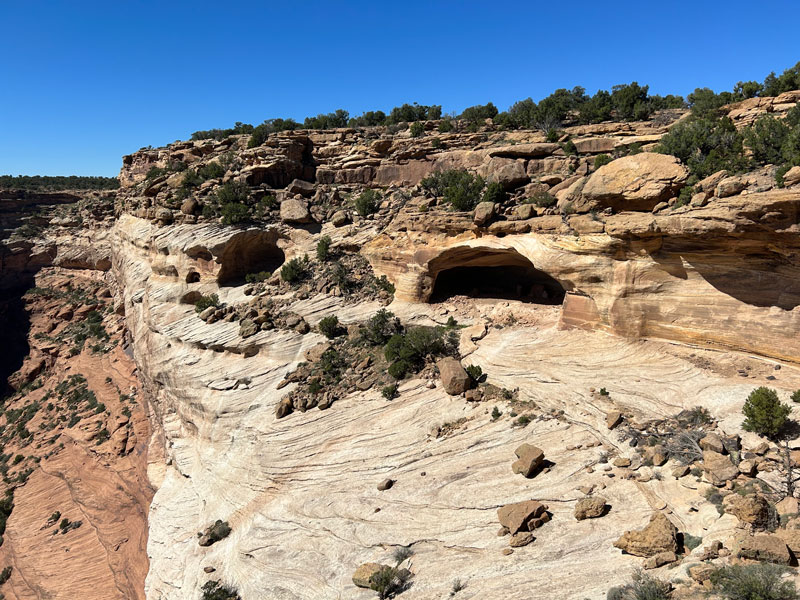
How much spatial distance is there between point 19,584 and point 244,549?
1899 cm

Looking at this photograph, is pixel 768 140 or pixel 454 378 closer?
pixel 768 140

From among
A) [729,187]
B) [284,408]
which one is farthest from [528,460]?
[729,187]

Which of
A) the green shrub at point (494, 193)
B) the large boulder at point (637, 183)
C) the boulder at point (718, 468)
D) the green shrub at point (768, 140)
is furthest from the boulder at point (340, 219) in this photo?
the boulder at point (718, 468)

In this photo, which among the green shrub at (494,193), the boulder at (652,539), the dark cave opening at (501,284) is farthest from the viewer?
the dark cave opening at (501,284)

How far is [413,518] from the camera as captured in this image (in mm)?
11180

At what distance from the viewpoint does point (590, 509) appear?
923 cm

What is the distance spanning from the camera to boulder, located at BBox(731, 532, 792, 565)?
6477mm

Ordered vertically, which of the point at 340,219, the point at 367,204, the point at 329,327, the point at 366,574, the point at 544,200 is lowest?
the point at 366,574

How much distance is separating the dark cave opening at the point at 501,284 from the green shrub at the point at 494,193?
3782mm

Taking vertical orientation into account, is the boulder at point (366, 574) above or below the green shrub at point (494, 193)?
below

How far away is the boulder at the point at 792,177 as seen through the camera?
1090 cm

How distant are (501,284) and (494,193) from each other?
593cm

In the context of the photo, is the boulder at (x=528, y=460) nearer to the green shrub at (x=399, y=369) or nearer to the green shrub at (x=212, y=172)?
the green shrub at (x=399, y=369)

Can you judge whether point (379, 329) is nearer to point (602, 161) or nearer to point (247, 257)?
point (247, 257)
